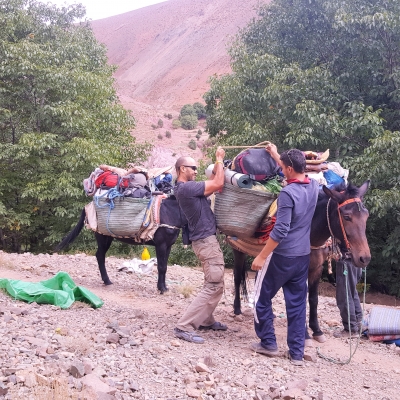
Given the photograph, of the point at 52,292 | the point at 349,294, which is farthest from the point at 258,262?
the point at 52,292

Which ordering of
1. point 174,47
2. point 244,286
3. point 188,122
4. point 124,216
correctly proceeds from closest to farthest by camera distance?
point 244,286 → point 124,216 → point 188,122 → point 174,47

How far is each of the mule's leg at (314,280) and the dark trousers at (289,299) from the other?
680mm

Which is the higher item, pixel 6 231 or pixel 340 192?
pixel 340 192

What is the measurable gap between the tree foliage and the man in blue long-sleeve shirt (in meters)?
4.63

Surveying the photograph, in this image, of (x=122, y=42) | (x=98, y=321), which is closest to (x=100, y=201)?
(x=98, y=321)

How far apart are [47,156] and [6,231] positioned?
286 cm

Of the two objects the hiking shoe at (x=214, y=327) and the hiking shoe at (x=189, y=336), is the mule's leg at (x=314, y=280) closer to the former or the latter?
the hiking shoe at (x=214, y=327)

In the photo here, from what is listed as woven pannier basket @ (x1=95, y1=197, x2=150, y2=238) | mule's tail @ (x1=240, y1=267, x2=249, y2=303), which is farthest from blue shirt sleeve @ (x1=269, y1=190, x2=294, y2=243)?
woven pannier basket @ (x1=95, y1=197, x2=150, y2=238)

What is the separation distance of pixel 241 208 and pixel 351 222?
100 cm

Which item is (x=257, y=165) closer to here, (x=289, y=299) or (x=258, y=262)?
(x=258, y=262)

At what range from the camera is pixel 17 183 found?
1323cm

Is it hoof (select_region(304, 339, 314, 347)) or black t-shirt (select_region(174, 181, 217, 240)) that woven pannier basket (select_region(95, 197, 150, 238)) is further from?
hoof (select_region(304, 339, 314, 347))

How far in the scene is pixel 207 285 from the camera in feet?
14.4

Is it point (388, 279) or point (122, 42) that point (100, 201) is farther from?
point (122, 42)
